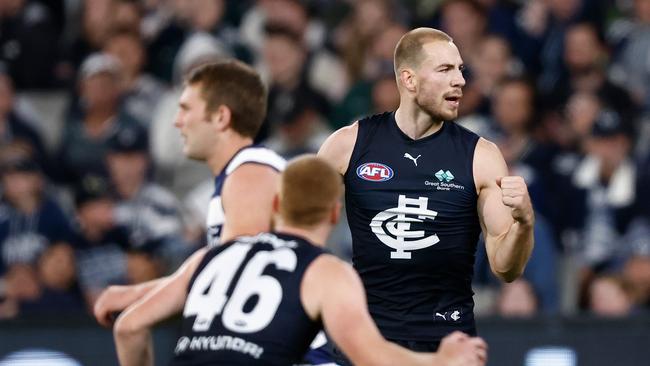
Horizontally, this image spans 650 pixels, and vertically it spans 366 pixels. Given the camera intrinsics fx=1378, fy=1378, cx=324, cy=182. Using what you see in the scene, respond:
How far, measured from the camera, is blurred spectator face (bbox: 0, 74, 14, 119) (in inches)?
476

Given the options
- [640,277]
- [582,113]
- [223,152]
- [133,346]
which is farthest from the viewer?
[582,113]

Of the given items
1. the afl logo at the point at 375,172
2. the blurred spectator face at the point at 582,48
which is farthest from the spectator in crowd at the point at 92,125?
the afl logo at the point at 375,172

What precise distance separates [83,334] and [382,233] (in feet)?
11.5

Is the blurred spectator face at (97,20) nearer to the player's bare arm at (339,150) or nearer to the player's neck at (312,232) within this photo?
the player's bare arm at (339,150)

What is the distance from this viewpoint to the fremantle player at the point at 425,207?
6.57 metres

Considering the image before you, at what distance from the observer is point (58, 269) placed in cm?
1068

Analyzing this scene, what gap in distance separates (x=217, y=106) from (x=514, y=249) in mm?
1512

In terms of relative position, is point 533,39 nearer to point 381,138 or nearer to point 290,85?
point 290,85

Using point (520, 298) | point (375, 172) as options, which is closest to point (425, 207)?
point (375, 172)

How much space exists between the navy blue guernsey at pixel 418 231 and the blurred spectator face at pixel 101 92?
558 centimetres

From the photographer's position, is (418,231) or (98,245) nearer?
(418,231)

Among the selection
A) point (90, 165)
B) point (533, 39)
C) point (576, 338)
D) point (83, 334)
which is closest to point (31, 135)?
point (90, 165)

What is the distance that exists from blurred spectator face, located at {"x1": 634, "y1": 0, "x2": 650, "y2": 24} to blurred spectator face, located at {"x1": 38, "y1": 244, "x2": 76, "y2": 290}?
510 centimetres

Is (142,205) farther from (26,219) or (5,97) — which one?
(5,97)
